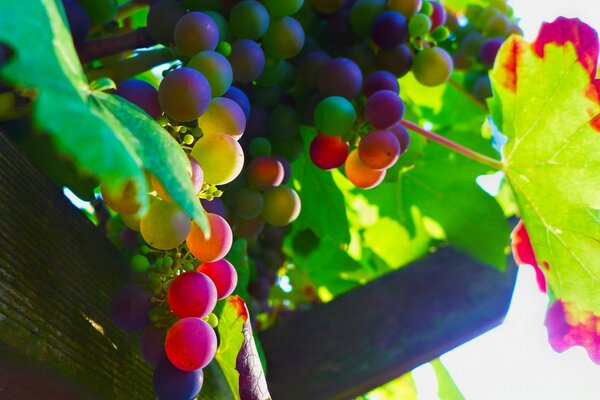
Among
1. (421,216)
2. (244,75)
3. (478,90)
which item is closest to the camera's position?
(244,75)

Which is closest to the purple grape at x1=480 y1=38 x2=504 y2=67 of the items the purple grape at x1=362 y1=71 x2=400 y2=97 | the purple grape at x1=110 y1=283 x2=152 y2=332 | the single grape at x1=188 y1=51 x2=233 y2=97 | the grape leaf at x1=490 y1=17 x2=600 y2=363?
the grape leaf at x1=490 y1=17 x2=600 y2=363

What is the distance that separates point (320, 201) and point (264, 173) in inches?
9.2

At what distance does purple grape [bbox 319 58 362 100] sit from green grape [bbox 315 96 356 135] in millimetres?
17

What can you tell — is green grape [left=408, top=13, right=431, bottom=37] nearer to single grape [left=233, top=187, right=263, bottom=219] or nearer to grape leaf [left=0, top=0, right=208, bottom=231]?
single grape [left=233, top=187, right=263, bottom=219]

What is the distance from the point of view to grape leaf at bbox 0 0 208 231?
0.25 metres

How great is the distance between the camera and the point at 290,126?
2.27ft

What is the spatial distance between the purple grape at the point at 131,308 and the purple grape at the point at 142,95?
13 centimetres

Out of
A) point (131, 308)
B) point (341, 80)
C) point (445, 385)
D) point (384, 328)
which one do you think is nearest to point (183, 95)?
point (131, 308)

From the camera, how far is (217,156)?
1.48 feet

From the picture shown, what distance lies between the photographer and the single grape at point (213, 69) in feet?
1.64

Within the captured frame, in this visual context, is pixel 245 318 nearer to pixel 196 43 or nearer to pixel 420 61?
pixel 196 43

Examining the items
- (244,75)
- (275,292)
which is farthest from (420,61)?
(275,292)

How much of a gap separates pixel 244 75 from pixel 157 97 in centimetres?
15

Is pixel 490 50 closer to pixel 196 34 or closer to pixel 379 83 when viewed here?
pixel 379 83
